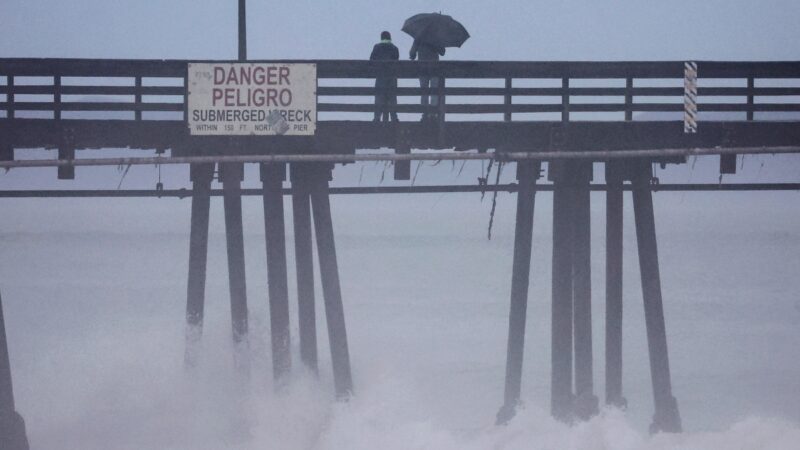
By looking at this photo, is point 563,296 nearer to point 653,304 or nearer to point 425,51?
point 653,304

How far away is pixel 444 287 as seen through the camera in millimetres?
57375

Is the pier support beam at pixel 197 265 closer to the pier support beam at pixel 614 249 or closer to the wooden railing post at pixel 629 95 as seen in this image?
the pier support beam at pixel 614 249

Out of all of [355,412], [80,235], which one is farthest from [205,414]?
[80,235]

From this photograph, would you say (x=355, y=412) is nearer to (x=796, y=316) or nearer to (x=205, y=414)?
(x=205, y=414)

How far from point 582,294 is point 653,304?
3.25 feet

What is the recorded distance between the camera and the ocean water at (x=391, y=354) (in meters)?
14.9

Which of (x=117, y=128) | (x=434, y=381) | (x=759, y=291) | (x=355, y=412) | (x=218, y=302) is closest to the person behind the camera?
(x=117, y=128)

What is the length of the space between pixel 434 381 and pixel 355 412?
45.1ft

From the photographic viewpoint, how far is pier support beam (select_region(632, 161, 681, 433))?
14.4 meters

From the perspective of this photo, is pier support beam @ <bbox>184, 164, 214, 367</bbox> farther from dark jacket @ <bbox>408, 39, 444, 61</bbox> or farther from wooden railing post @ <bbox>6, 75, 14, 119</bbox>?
dark jacket @ <bbox>408, 39, 444, 61</bbox>

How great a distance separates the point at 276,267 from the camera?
13.9 meters

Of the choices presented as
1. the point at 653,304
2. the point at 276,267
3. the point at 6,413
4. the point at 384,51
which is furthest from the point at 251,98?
the point at 653,304

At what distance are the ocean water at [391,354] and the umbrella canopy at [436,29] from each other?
4.74 meters

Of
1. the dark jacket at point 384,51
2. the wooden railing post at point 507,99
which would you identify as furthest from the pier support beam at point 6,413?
the wooden railing post at point 507,99
